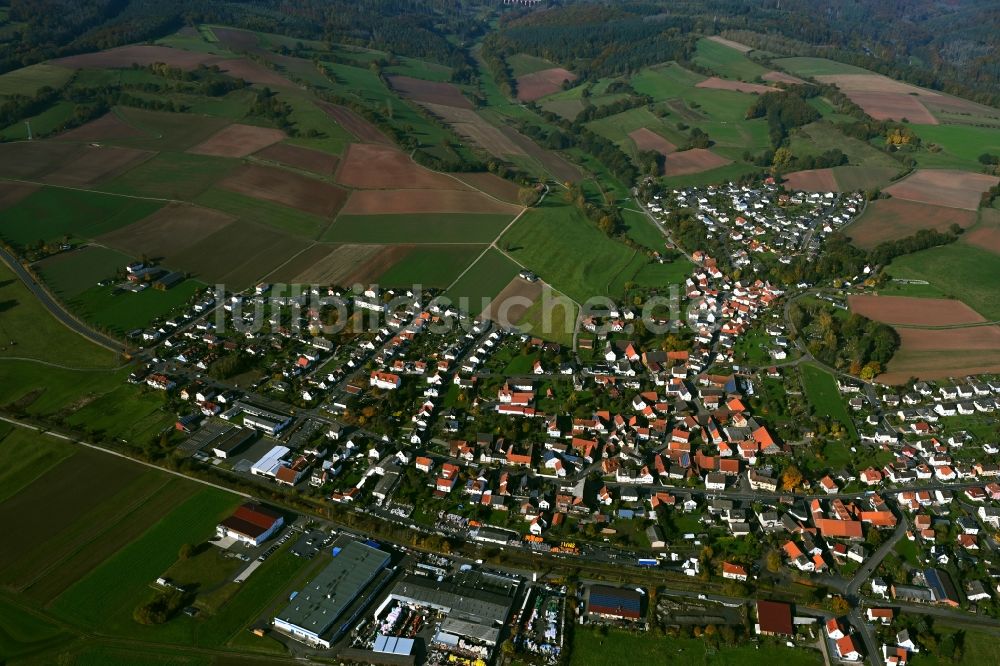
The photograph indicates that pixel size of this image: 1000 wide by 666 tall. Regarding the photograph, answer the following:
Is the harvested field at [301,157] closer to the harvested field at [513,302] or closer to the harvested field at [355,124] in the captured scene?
the harvested field at [355,124]

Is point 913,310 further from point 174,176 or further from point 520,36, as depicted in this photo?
point 520,36

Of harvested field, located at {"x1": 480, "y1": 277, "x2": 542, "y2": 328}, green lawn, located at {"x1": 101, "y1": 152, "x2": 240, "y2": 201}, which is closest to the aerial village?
harvested field, located at {"x1": 480, "y1": 277, "x2": 542, "y2": 328}

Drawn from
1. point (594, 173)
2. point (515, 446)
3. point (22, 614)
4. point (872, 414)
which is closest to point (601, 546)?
point (515, 446)

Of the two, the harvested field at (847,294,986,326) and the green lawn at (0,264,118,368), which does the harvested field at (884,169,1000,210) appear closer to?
the harvested field at (847,294,986,326)

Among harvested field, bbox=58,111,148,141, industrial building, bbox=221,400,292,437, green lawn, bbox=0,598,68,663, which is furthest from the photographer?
harvested field, bbox=58,111,148,141

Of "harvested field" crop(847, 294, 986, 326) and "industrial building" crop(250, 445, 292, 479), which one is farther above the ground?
"harvested field" crop(847, 294, 986, 326)

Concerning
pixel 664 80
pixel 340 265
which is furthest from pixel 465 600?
pixel 664 80

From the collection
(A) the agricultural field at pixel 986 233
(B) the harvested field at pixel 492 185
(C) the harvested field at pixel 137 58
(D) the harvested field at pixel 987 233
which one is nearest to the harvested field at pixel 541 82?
(B) the harvested field at pixel 492 185
